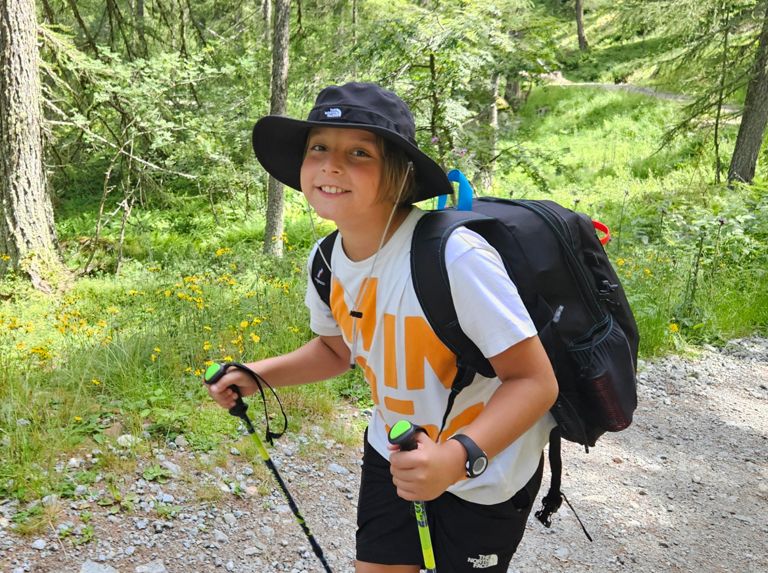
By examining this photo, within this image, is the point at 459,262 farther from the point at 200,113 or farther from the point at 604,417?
the point at 200,113

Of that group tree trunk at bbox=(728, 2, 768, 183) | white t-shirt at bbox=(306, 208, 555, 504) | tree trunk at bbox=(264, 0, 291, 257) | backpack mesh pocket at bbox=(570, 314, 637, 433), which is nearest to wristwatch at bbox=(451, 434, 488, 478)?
white t-shirt at bbox=(306, 208, 555, 504)

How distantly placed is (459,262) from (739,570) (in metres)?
3.03

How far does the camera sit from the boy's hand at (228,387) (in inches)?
74.7

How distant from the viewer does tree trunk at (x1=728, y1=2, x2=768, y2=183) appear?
38.1ft

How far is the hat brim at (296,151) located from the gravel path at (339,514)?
6.98ft

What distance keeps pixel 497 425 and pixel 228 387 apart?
874 mm

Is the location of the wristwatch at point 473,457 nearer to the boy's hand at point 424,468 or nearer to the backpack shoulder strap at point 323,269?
the boy's hand at point 424,468

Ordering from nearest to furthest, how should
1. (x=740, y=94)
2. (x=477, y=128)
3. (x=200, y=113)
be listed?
(x=477, y=128)
(x=200, y=113)
(x=740, y=94)

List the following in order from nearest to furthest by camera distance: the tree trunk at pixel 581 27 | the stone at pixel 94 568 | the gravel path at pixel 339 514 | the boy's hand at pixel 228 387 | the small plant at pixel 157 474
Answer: the boy's hand at pixel 228 387, the stone at pixel 94 568, the gravel path at pixel 339 514, the small plant at pixel 157 474, the tree trunk at pixel 581 27

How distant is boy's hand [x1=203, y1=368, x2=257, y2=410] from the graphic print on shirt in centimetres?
34

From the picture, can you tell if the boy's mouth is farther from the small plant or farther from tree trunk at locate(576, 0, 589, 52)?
tree trunk at locate(576, 0, 589, 52)

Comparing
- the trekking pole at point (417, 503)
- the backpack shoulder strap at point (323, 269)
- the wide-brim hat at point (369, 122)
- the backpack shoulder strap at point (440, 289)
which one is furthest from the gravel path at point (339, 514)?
the wide-brim hat at point (369, 122)

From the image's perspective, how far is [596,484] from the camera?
13.8 feet

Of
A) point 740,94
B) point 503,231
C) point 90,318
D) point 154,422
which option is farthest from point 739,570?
point 740,94
